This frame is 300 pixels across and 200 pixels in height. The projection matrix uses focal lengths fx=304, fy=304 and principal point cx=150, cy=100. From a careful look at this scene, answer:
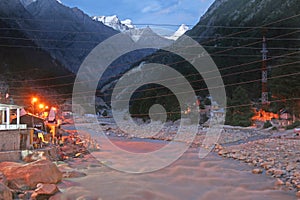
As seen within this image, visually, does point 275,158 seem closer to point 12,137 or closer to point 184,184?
point 184,184

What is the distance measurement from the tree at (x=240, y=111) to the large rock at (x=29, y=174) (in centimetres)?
2587

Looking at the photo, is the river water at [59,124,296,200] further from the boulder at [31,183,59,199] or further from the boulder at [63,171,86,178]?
the boulder at [31,183,59,199]

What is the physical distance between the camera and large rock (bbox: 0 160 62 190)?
9734 millimetres

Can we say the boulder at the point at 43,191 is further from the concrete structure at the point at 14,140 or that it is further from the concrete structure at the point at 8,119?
the concrete structure at the point at 8,119

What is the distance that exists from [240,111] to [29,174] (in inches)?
1137

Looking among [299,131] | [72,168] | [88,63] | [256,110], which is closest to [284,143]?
[299,131]

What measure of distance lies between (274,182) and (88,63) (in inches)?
4921

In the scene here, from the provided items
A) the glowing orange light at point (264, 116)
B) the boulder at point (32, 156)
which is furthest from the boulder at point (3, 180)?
the glowing orange light at point (264, 116)

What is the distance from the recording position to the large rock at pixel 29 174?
9734 millimetres

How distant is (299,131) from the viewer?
2384cm

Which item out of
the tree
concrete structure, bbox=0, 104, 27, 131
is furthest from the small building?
the tree

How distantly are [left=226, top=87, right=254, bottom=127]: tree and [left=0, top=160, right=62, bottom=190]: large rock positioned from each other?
84.9 feet

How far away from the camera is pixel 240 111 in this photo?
115 ft

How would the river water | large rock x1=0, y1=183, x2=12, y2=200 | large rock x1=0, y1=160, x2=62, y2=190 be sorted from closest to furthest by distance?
large rock x1=0, y1=183, x2=12, y2=200, large rock x1=0, y1=160, x2=62, y2=190, the river water
